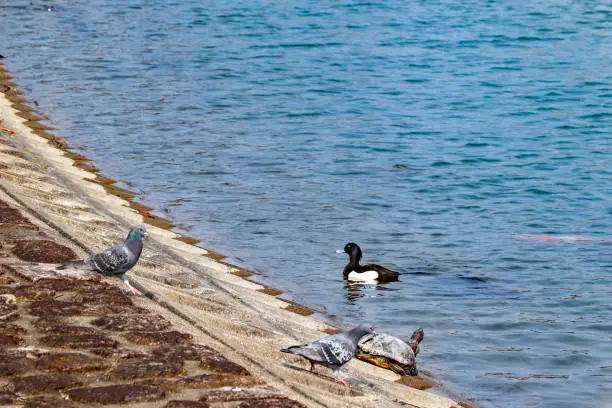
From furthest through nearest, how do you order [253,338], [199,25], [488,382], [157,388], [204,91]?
[199,25], [204,91], [488,382], [253,338], [157,388]

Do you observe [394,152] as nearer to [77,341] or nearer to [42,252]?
[42,252]

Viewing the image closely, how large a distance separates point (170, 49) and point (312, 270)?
22890mm

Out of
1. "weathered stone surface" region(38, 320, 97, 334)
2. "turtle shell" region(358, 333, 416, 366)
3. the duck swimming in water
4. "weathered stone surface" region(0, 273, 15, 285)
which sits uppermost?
"weathered stone surface" region(0, 273, 15, 285)

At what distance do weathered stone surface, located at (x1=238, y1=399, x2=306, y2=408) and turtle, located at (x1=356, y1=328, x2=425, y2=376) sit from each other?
3.56 m

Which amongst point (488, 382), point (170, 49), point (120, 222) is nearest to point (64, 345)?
point (488, 382)

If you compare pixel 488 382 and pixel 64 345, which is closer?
pixel 64 345

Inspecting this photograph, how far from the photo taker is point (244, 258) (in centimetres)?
1413

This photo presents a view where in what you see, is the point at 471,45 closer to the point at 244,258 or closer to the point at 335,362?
the point at 244,258

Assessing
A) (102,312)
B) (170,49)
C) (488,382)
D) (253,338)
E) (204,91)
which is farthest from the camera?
(170,49)

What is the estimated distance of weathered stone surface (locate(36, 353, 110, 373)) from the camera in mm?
6340

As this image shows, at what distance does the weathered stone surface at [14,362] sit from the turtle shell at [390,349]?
4.34 metres

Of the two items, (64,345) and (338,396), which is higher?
(64,345)

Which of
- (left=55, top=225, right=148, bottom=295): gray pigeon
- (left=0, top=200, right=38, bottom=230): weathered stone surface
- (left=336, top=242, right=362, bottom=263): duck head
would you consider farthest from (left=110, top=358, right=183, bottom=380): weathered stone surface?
(left=336, top=242, right=362, bottom=263): duck head

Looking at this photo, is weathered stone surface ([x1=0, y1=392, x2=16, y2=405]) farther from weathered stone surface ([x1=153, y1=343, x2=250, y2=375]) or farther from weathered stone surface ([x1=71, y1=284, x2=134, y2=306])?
weathered stone surface ([x1=71, y1=284, x2=134, y2=306])
